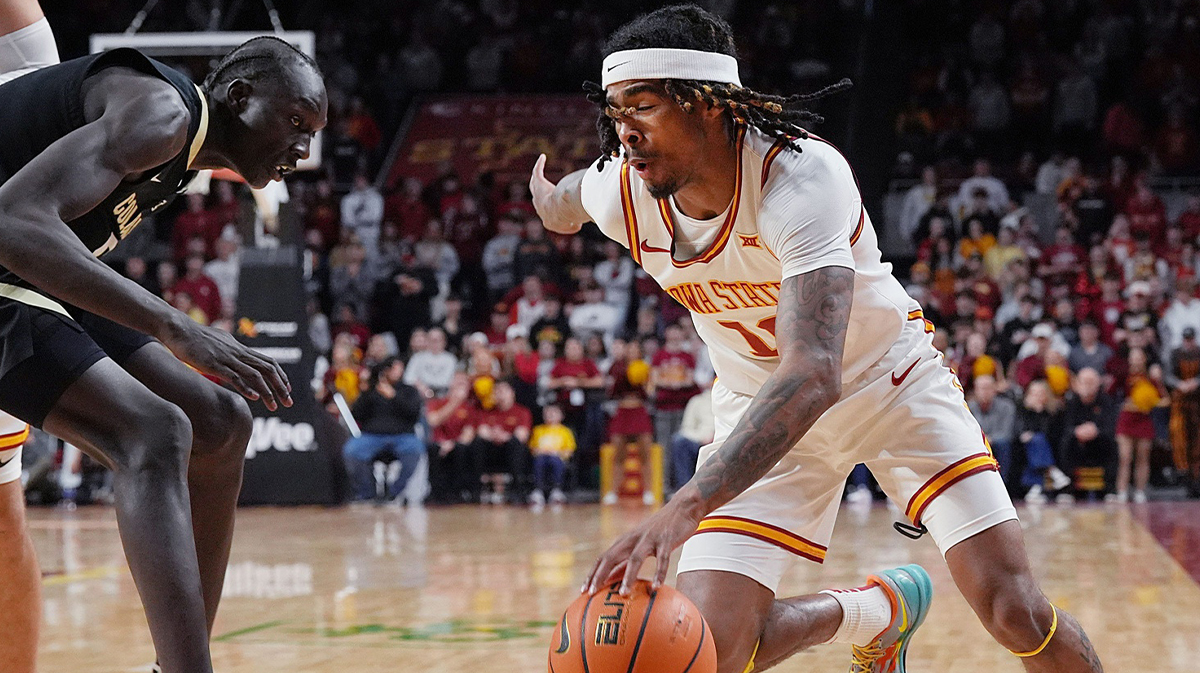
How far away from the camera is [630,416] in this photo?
1393 centimetres

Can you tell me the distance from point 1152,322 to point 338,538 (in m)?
8.91

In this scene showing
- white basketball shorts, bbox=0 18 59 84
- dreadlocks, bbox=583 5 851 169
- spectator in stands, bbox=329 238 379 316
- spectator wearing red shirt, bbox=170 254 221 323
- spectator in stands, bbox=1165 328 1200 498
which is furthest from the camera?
spectator in stands, bbox=329 238 379 316

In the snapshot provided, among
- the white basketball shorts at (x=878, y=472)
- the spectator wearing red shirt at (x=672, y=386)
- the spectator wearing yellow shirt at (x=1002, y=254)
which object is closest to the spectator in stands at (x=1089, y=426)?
the spectator wearing yellow shirt at (x=1002, y=254)

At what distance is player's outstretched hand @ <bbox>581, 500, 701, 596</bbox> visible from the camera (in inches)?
112

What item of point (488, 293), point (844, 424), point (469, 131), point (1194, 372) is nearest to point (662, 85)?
point (844, 424)

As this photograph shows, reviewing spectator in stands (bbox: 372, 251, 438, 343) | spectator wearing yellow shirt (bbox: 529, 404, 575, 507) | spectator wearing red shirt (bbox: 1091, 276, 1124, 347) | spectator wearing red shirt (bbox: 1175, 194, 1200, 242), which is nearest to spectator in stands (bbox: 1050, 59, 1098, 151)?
spectator wearing red shirt (bbox: 1175, 194, 1200, 242)

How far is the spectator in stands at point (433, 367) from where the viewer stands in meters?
14.8

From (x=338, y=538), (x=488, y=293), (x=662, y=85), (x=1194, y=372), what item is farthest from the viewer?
(x=488, y=293)

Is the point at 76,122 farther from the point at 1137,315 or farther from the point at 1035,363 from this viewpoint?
the point at 1137,315

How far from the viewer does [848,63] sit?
62.1 feet

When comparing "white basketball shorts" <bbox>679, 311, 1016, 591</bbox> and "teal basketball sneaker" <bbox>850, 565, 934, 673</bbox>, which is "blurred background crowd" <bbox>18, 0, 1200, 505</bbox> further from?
"white basketball shorts" <bbox>679, 311, 1016, 591</bbox>

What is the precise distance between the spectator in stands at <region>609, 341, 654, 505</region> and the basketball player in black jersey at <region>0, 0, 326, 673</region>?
10.3 metres

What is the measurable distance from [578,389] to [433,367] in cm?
170

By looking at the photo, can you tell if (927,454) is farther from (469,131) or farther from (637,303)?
(469,131)
